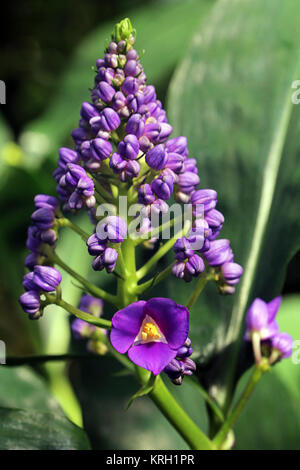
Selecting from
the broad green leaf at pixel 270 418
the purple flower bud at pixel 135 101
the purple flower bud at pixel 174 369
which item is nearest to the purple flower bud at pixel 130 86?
the purple flower bud at pixel 135 101

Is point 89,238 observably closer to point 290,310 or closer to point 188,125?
point 188,125

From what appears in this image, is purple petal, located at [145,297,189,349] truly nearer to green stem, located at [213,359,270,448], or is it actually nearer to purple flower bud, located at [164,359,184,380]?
purple flower bud, located at [164,359,184,380]

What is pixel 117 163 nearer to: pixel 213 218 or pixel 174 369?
pixel 213 218

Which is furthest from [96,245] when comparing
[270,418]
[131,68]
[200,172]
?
[270,418]

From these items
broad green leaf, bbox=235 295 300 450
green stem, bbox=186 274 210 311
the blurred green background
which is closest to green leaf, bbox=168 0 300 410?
the blurred green background

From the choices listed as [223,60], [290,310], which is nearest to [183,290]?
[223,60]

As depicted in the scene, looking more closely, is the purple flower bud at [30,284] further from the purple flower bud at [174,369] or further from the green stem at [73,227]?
the purple flower bud at [174,369]
